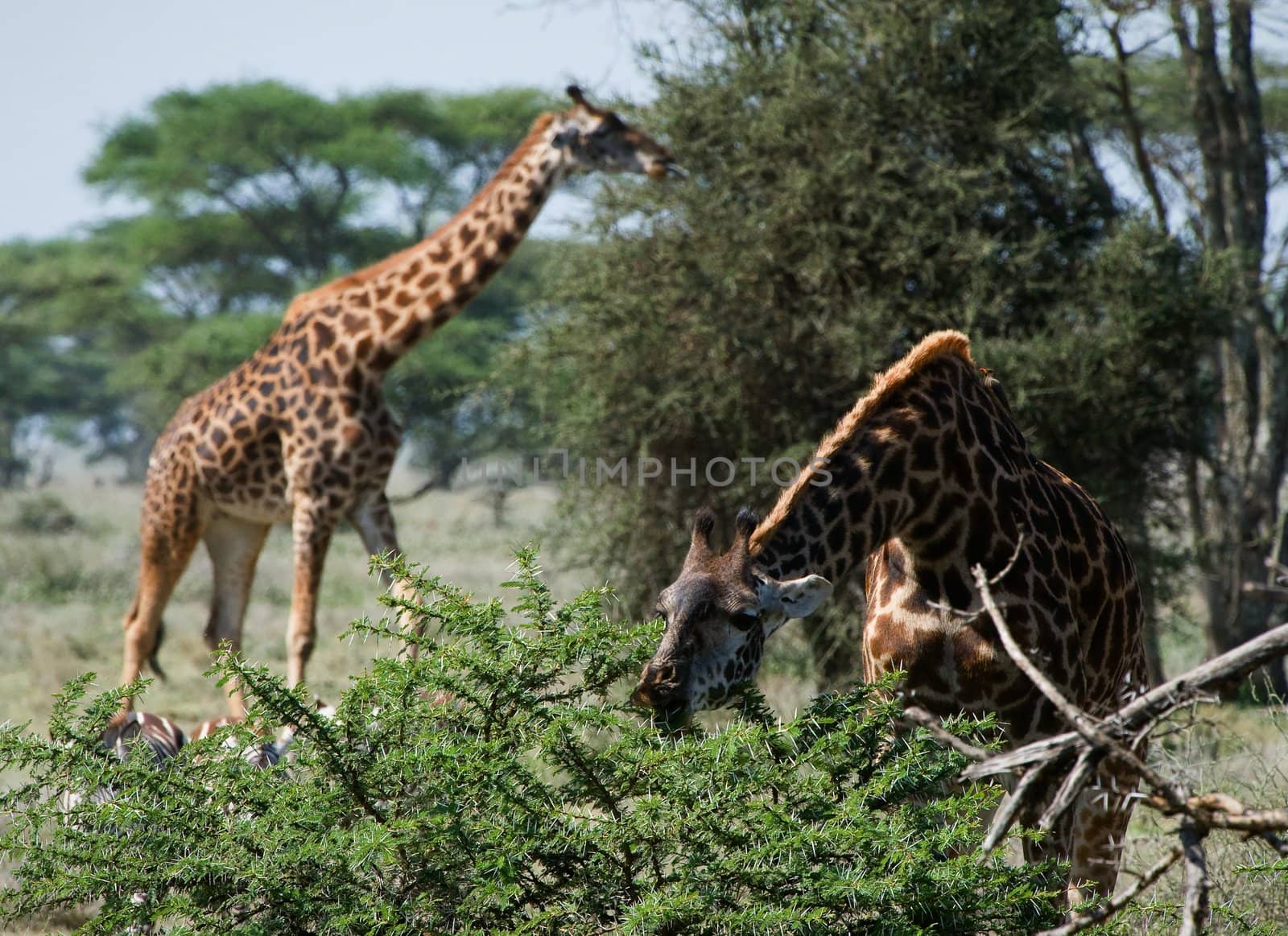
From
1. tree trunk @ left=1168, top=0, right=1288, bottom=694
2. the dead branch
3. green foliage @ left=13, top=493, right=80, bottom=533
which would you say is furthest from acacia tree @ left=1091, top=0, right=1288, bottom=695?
green foliage @ left=13, top=493, right=80, bottom=533

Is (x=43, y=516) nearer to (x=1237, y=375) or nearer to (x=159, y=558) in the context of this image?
(x=159, y=558)

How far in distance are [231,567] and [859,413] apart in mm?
5188

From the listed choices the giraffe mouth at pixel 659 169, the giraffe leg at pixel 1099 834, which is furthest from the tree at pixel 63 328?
the giraffe leg at pixel 1099 834

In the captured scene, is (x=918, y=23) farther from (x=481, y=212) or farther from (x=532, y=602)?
(x=532, y=602)

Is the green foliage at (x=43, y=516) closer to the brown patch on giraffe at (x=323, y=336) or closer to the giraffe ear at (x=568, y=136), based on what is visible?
the brown patch on giraffe at (x=323, y=336)

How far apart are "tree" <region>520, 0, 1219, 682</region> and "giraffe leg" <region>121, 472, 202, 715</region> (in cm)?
249

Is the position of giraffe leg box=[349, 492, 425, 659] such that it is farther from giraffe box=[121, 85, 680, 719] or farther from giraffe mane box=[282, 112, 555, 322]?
giraffe mane box=[282, 112, 555, 322]

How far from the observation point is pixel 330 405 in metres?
7.55

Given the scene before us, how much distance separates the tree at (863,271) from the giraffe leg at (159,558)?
2.49 m

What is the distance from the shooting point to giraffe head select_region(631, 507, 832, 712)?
138 inches

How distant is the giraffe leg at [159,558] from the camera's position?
786cm

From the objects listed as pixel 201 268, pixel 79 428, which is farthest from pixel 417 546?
pixel 79 428

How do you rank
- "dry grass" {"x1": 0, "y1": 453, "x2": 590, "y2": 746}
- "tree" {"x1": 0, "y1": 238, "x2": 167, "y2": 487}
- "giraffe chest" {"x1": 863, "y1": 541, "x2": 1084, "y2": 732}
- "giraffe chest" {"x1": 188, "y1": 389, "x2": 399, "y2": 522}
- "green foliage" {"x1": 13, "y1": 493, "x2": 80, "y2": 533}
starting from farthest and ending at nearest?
"tree" {"x1": 0, "y1": 238, "x2": 167, "y2": 487}
"green foliage" {"x1": 13, "y1": 493, "x2": 80, "y2": 533}
"dry grass" {"x1": 0, "y1": 453, "x2": 590, "y2": 746}
"giraffe chest" {"x1": 188, "y1": 389, "x2": 399, "y2": 522}
"giraffe chest" {"x1": 863, "y1": 541, "x2": 1084, "y2": 732}

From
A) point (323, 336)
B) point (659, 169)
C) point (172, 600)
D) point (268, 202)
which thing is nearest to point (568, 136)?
point (659, 169)
